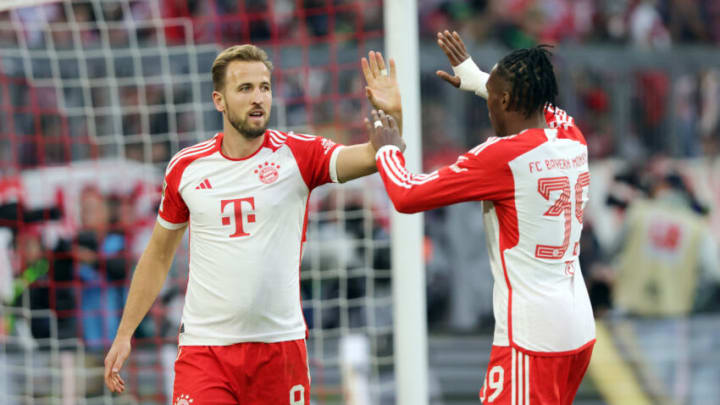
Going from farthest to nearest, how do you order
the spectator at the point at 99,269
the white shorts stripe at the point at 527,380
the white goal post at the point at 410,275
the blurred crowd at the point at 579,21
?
the blurred crowd at the point at 579,21 → the spectator at the point at 99,269 → the white goal post at the point at 410,275 → the white shorts stripe at the point at 527,380

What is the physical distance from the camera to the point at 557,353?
368 centimetres

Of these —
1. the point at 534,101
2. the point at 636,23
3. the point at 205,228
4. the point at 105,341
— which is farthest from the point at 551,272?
the point at 636,23

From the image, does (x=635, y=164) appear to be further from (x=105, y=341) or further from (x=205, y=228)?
(x=205, y=228)

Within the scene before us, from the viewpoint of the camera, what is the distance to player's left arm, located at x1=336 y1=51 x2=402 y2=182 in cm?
393

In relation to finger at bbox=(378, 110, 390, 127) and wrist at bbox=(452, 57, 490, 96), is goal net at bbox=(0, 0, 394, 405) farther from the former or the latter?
finger at bbox=(378, 110, 390, 127)

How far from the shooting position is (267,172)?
13.2ft

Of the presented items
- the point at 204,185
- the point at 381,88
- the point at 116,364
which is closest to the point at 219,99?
the point at 204,185

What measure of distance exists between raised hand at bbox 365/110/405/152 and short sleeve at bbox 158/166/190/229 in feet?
2.76

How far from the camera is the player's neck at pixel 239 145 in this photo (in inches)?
160

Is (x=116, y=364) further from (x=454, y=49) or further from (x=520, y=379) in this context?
(x=454, y=49)

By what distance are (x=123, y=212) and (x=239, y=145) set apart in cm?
386

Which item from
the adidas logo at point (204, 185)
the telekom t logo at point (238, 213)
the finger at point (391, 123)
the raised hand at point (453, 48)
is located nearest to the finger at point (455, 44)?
the raised hand at point (453, 48)

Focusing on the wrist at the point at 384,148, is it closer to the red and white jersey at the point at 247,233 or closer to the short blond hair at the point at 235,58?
the red and white jersey at the point at 247,233

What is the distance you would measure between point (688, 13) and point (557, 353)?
9866 mm
